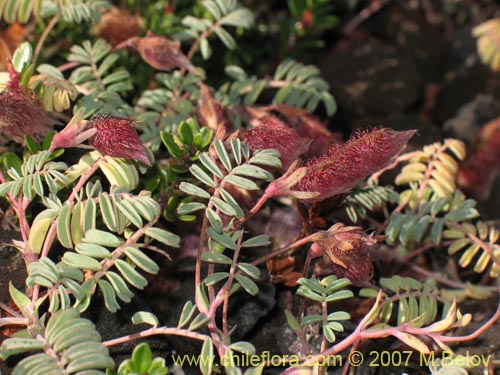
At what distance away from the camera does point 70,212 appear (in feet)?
4.25

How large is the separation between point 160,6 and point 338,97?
0.72m

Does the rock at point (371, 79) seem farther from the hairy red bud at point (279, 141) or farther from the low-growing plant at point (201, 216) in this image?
the hairy red bud at point (279, 141)

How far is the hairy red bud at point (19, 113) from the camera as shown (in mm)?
1381

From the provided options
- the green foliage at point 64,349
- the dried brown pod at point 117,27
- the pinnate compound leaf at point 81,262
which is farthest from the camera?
the dried brown pod at point 117,27

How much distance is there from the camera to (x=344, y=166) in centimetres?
134

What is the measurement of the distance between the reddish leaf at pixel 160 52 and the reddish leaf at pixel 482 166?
1.11 meters

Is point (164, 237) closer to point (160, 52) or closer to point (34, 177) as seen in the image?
point (34, 177)

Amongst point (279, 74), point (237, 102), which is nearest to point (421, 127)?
point (279, 74)

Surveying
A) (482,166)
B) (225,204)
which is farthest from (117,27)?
(482,166)

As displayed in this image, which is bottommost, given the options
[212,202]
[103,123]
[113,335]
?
[113,335]

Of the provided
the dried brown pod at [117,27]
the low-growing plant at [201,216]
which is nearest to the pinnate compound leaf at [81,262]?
the low-growing plant at [201,216]

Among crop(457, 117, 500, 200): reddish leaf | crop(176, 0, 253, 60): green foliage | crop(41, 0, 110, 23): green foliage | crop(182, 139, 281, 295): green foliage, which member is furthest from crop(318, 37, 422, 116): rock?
crop(182, 139, 281, 295): green foliage

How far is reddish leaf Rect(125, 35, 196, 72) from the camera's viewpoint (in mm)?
1734

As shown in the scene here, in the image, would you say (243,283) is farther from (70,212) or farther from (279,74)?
(279,74)
